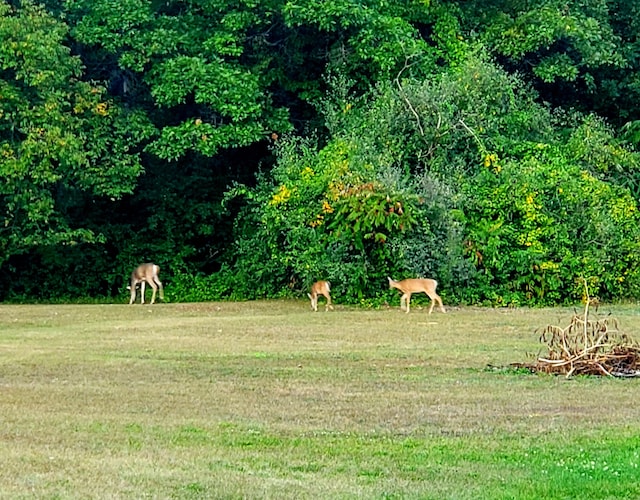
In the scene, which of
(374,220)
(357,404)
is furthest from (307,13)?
(357,404)

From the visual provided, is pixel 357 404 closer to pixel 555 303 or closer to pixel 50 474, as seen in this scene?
pixel 50 474

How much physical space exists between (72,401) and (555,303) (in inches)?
658

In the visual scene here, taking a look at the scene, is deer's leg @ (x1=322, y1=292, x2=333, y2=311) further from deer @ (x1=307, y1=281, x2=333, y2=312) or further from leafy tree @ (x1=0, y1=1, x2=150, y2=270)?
leafy tree @ (x1=0, y1=1, x2=150, y2=270)

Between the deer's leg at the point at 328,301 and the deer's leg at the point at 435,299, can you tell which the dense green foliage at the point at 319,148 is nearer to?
the deer's leg at the point at 328,301

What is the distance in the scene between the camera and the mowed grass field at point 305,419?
25.2 feet

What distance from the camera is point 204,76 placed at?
29094mm

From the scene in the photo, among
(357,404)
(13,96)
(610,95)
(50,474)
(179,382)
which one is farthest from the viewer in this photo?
(610,95)

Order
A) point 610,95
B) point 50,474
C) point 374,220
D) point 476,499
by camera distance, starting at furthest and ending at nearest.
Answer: point 610,95, point 374,220, point 50,474, point 476,499

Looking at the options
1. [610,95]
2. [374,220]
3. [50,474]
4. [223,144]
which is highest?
[610,95]

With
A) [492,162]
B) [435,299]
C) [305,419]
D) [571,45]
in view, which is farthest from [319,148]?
[305,419]

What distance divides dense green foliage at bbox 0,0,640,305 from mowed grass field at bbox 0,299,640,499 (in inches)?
307

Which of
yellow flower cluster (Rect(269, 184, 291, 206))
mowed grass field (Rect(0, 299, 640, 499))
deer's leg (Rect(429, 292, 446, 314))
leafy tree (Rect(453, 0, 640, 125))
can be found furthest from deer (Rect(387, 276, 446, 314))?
leafy tree (Rect(453, 0, 640, 125))

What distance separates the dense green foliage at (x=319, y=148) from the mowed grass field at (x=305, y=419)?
780 cm

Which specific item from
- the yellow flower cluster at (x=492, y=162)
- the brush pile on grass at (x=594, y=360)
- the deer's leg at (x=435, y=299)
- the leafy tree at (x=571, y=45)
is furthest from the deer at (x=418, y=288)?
the leafy tree at (x=571, y=45)
